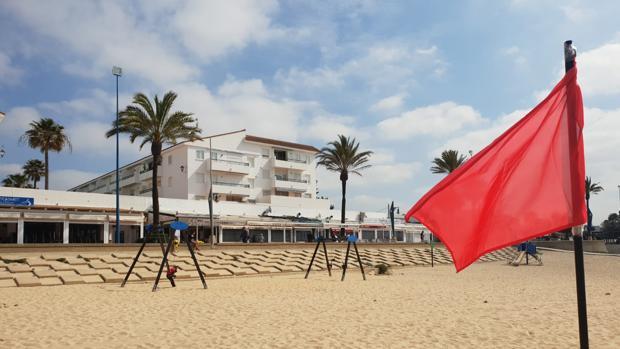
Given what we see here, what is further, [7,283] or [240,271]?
[240,271]

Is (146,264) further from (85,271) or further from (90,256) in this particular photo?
(85,271)

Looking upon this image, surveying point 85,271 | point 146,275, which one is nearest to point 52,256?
point 85,271

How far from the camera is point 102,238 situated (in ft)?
143

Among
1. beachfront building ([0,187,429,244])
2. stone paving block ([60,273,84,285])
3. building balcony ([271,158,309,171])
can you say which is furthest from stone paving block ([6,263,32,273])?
building balcony ([271,158,309,171])

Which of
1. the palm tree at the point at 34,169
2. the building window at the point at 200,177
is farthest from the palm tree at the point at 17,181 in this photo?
the building window at the point at 200,177

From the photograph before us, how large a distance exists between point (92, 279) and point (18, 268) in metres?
3.14

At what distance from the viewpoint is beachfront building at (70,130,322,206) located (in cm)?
6009

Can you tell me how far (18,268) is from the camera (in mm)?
20203

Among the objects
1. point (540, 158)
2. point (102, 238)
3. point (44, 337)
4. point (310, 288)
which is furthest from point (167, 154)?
point (540, 158)

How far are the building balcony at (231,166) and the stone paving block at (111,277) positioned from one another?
133 ft

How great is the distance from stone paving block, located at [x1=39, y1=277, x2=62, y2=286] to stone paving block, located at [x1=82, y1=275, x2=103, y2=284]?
2.86ft

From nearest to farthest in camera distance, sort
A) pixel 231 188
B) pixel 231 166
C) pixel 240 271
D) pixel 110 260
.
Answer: pixel 110 260 → pixel 240 271 → pixel 231 188 → pixel 231 166

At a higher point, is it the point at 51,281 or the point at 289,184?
the point at 289,184

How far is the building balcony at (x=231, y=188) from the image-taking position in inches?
2387
